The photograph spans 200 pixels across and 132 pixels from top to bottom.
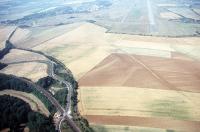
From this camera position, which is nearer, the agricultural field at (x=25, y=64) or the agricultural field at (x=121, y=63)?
the agricultural field at (x=121, y=63)

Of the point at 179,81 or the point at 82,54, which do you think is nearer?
the point at 179,81

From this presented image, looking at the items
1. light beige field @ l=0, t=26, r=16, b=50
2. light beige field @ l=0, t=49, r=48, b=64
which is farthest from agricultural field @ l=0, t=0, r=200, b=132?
light beige field @ l=0, t=26, r=16, b=50

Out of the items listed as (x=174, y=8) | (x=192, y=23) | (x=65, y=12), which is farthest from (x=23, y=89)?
(x=174, y=8)

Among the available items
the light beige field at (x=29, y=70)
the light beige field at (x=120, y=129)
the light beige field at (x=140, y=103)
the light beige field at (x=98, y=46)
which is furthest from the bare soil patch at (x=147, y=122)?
the light beige field at (x=29, y=70)

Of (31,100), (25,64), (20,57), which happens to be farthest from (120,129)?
(20,57)

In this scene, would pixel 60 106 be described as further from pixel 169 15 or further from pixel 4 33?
pixel 169 15

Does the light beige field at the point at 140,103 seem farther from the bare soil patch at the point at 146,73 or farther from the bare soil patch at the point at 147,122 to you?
the bare soil patch at the point at 146,73

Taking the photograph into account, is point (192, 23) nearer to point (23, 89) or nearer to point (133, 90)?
point (133, 90)
